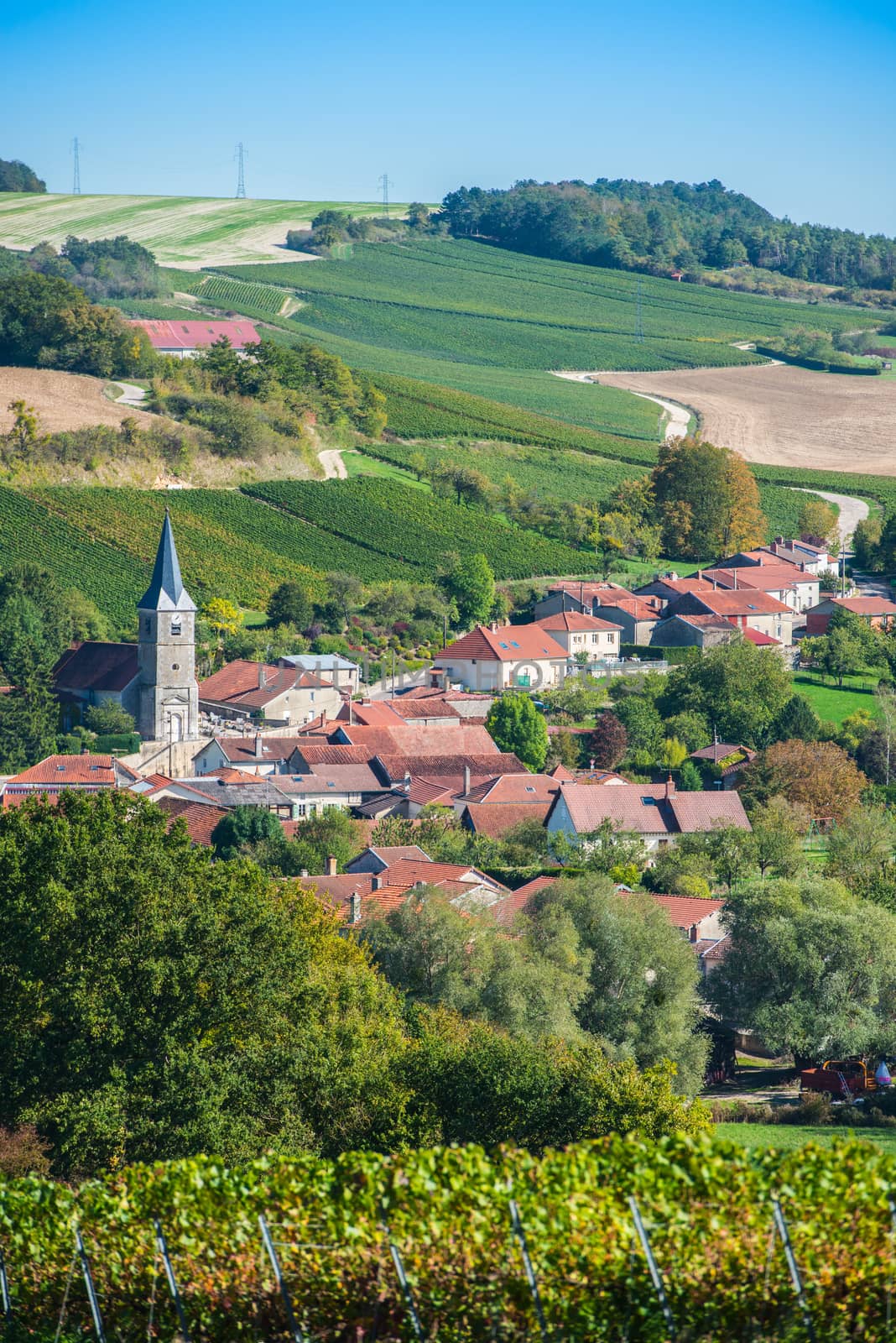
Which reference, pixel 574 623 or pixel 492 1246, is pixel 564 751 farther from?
pixel 492 1246

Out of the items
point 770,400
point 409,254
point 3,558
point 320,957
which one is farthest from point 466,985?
point 409,254

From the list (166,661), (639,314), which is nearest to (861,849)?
(166,661)

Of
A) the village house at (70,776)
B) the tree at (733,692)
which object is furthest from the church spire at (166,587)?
the tree at (733,692)

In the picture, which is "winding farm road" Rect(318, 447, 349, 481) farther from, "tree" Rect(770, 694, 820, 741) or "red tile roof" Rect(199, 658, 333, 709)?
"tree" Rect(770, 694, 820, 741)

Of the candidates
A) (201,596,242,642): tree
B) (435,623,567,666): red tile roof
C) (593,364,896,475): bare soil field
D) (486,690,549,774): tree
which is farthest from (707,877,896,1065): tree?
(593,364,896,475): bare soil field

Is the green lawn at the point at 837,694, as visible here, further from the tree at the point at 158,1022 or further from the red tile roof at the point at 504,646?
the tree at the point at 158,1022

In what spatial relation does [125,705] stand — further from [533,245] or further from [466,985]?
[533,245]
